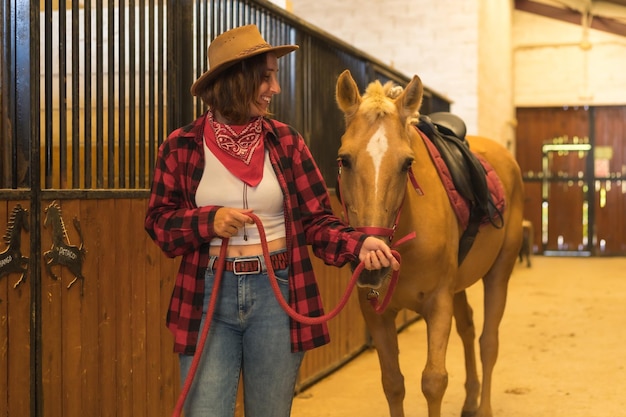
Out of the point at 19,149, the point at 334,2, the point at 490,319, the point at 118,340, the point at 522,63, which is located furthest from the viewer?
the point at 522,63

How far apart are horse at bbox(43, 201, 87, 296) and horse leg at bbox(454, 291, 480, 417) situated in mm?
2091

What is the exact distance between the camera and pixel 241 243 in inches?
73.9

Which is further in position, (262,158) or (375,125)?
(375,125)

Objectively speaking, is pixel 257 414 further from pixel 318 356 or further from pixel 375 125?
pixel 318 356

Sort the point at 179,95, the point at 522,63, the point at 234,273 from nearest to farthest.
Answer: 1. the point at 234,273
2. the point at 179,95
3. the point at 522,63

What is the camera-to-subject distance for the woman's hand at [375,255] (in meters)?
1.86

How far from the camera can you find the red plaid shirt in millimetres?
1861

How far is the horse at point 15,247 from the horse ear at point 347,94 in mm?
1104

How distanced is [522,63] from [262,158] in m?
12.1

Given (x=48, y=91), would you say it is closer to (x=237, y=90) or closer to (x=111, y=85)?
(x=111, y=85)

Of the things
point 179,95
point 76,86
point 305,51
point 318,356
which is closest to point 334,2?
point 305,51

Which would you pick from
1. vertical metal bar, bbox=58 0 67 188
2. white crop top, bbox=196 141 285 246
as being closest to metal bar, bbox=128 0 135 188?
vertical metal bar, bbox=58 0 67 188

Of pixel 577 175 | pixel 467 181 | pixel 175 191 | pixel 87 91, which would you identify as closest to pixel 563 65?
pixel 577 175

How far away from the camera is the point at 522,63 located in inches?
519
